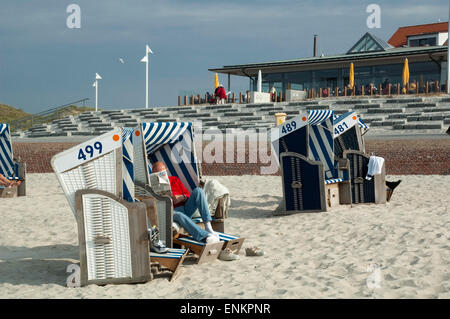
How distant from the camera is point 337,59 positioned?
3316cm

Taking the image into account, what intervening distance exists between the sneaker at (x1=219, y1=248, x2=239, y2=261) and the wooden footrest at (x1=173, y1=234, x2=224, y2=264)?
0.05 m

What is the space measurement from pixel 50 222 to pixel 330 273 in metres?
4.96

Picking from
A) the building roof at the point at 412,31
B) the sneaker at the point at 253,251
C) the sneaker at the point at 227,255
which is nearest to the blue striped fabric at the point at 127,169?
the sneaker at the point at 227,255

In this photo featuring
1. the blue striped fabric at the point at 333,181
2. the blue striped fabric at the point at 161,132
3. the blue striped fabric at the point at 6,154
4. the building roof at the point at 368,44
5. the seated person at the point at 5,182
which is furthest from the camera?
the building roof at the point at 368,44

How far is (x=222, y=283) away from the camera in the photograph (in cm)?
472

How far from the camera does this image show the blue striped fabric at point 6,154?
431 inches

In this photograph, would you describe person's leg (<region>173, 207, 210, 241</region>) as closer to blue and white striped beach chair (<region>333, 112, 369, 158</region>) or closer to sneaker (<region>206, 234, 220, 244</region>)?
sneaker (<region>206, 234, 220, 244</region>)

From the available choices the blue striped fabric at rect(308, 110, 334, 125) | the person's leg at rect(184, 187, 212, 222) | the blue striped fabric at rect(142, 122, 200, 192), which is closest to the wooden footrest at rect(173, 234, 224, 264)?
the person's leg at rect(184, 187, 212, 222)

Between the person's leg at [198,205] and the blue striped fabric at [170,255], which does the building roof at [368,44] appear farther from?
the blue striped fabric at [170,255]

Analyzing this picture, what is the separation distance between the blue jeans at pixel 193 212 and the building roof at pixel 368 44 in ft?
107

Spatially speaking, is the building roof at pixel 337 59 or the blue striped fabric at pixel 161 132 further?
the building roof at pixel 337 59
